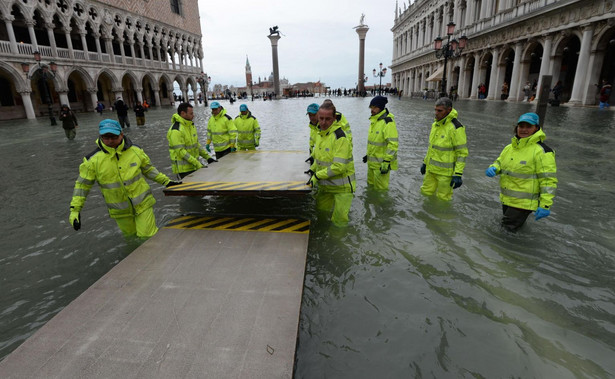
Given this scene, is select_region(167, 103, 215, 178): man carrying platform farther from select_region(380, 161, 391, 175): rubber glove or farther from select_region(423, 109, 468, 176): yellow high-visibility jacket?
select_region(423, 109, 468, 176): yellow high-visibility jacket

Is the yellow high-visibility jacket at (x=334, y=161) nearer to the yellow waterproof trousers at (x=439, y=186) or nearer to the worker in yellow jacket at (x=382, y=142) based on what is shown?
the worker in yellow jacket at (x=382, y=142)

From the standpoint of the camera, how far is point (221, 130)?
25.0 feet

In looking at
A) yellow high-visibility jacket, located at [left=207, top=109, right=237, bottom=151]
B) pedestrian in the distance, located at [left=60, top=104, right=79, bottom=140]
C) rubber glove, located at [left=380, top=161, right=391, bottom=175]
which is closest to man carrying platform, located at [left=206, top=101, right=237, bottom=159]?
yellow high-visibility jacket, located at [left=207, top=109, right=237, bottom=151]

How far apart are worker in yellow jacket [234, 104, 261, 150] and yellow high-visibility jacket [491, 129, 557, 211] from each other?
5589 millimetres

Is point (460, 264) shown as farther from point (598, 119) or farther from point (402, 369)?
point (598, 119)

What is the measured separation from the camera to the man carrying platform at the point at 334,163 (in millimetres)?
4160

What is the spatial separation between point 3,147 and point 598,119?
25785 mm

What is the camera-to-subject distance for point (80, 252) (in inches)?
174

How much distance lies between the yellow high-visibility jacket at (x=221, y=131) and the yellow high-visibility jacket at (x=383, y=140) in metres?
Answer: 3.57

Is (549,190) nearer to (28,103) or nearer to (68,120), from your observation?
(68,120)

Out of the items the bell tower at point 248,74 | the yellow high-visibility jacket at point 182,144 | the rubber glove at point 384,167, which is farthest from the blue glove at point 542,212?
the bell tower at point 248,74

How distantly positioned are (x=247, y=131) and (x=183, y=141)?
224cm

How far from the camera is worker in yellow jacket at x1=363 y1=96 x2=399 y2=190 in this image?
5598mm

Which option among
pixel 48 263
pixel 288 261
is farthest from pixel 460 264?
pixel 48 263
